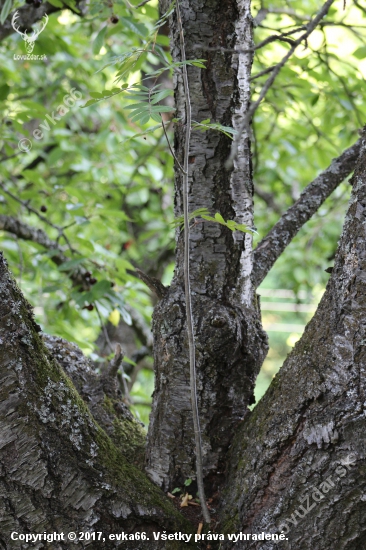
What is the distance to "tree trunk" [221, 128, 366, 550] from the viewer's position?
2.97 ft

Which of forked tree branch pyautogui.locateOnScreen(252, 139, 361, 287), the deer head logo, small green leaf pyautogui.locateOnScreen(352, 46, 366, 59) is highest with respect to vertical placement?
the deer head logo

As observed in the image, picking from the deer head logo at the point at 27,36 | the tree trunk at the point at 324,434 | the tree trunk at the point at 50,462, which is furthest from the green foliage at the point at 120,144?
the tree trunk at the point at 50,462

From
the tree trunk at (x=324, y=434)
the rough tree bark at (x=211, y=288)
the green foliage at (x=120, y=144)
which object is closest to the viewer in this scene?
the tree trunk at (x=324, y=434)

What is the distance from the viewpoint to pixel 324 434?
3.03 ft

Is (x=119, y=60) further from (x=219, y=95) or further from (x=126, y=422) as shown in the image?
(x=126, y=422)

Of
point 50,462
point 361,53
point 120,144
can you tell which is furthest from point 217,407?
point 361,53

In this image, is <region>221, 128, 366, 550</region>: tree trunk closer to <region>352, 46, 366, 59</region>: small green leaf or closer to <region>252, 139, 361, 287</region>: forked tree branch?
<region>252, 139, 361, 287</region>: forked tree branch

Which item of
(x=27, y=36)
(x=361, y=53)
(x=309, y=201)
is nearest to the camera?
(x=309, y=201)

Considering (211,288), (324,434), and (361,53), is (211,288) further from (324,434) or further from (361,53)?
(361,53)

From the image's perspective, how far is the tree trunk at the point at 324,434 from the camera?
905mm

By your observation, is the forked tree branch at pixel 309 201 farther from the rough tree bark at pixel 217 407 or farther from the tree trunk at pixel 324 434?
the tree trunk at pixel 324 434

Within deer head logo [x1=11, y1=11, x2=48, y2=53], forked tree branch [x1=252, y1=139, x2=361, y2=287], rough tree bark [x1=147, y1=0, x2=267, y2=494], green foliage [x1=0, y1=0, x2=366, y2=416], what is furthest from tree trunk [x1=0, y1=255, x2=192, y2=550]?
deer head logo [x1=11, y1=11, x2=48, y2=53]

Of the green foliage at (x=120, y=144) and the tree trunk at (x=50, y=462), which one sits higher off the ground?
the green foliage at (x=120, y=144)

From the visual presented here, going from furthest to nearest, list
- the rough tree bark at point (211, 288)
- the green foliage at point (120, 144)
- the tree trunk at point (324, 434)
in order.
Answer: the green foliage at point (120, 144), the rough tree bark at point (211, 288), the tree trunk at point (324, 434)
